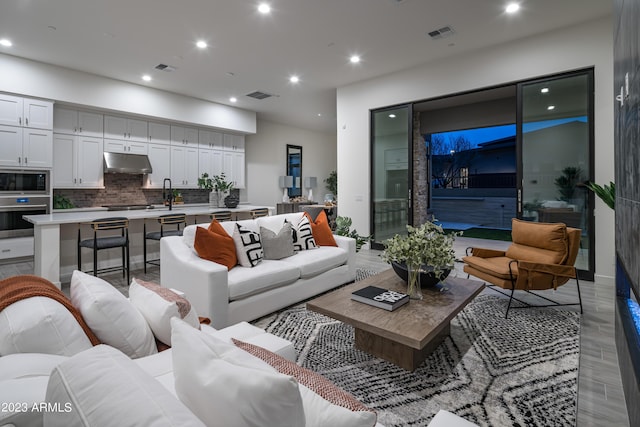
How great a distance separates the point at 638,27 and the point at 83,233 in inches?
247

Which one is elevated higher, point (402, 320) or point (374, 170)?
point (374, 170)

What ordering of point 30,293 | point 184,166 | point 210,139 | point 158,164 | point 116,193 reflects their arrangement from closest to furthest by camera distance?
point 30,293, point 116,193, point 158,164, point 184,166, point 210,139

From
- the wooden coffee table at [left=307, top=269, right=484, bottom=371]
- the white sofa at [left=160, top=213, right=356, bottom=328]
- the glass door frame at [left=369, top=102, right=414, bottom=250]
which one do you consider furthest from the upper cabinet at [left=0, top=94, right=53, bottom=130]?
the wooden coffee table at [left=307, top=269, right=484, bottom=371]

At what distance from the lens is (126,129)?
252 inches

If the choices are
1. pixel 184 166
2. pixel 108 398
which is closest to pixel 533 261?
pixel 108 398

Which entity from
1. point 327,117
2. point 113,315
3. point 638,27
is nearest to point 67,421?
point 113,315

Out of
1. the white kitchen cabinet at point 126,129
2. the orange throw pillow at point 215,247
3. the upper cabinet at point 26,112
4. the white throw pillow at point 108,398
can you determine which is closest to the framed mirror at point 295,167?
the white kitchen cabinet at point 126,129

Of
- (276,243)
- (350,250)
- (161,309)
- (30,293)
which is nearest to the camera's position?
(30,293)

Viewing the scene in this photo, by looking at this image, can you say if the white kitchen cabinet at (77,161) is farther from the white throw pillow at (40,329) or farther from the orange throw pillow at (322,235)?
the white throw pillow at (40,329)

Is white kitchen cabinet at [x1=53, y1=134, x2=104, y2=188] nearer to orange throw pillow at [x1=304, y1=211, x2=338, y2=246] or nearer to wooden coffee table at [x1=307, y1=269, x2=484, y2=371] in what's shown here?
orange throw pillow at [x1=304, y1=211, x2=338, y2=246]

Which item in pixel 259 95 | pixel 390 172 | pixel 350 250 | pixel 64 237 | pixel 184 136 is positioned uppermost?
pixel 259 95

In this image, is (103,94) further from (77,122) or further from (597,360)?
(597,360)

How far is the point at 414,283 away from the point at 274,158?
766 centimetres

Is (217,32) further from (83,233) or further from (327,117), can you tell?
(327,117)
